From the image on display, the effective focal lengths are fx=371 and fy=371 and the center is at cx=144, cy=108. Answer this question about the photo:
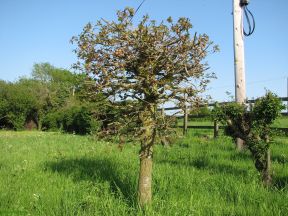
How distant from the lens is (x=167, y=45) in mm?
4270

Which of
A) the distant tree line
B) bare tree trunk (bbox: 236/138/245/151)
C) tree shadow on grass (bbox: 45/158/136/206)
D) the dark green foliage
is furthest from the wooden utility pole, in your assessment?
the distant tree line

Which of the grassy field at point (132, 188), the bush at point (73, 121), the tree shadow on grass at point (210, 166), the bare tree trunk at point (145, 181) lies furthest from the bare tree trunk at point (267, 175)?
the bush at point (73, 121)

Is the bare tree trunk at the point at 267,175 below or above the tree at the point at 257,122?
below

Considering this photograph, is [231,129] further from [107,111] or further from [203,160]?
[107,111]

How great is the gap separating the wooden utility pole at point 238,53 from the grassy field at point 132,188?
2562 mm

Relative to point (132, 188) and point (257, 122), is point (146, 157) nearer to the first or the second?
point (132, 188)

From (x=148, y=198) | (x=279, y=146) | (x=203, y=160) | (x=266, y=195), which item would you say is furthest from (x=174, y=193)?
(x=279, y=146)

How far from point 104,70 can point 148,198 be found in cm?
158

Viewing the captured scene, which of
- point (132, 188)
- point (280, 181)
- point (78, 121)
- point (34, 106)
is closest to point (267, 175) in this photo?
point (280, 181)

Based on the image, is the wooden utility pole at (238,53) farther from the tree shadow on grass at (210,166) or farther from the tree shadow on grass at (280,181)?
the tree shadow on grass at (280,181)

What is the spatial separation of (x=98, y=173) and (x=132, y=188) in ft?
4.88

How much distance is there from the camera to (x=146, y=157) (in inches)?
171

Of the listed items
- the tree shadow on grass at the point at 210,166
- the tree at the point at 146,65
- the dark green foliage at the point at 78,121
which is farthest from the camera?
the dark green foliage at the point at 78,121

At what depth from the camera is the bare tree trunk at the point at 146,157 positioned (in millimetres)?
4244
